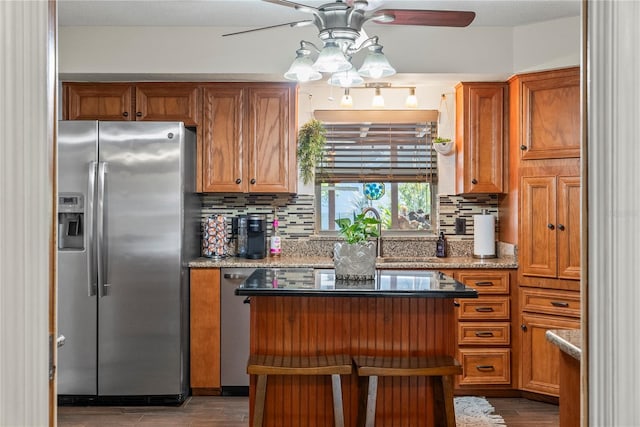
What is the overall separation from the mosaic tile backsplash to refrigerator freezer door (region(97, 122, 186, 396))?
0.83 metres

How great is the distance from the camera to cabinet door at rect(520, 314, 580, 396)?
3.82 metres

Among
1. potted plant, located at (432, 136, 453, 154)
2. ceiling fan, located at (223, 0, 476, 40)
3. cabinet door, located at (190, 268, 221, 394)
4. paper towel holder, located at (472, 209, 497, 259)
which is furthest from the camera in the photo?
potted plant, located at (432, 136, 453, 154)

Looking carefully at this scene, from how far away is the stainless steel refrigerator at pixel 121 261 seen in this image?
3730 mm

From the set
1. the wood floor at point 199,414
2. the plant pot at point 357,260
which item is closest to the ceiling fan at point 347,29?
the plant pot at point 357,260

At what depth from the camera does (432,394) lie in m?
2.75

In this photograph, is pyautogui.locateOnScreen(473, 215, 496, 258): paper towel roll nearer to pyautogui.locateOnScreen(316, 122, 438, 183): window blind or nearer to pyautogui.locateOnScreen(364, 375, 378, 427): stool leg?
pyautogui.locateOnScreen(316, 122, 438, 183): window blind

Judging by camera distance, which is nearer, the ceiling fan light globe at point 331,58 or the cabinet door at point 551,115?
the ceiling fan light globe at point 331,58

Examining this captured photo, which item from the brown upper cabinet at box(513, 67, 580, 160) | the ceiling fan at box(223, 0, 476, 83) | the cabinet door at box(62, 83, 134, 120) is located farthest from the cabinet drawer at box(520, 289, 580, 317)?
the cabinet door at box(62, 83, 134, 120)

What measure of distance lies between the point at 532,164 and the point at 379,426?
2138 mm

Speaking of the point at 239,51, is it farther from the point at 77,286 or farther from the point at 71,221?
the point at 77,286

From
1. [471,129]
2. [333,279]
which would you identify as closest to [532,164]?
[471,129]

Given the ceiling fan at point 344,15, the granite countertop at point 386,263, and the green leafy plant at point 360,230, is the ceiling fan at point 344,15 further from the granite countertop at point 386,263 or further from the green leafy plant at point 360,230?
the granite countertop at point 386,263
